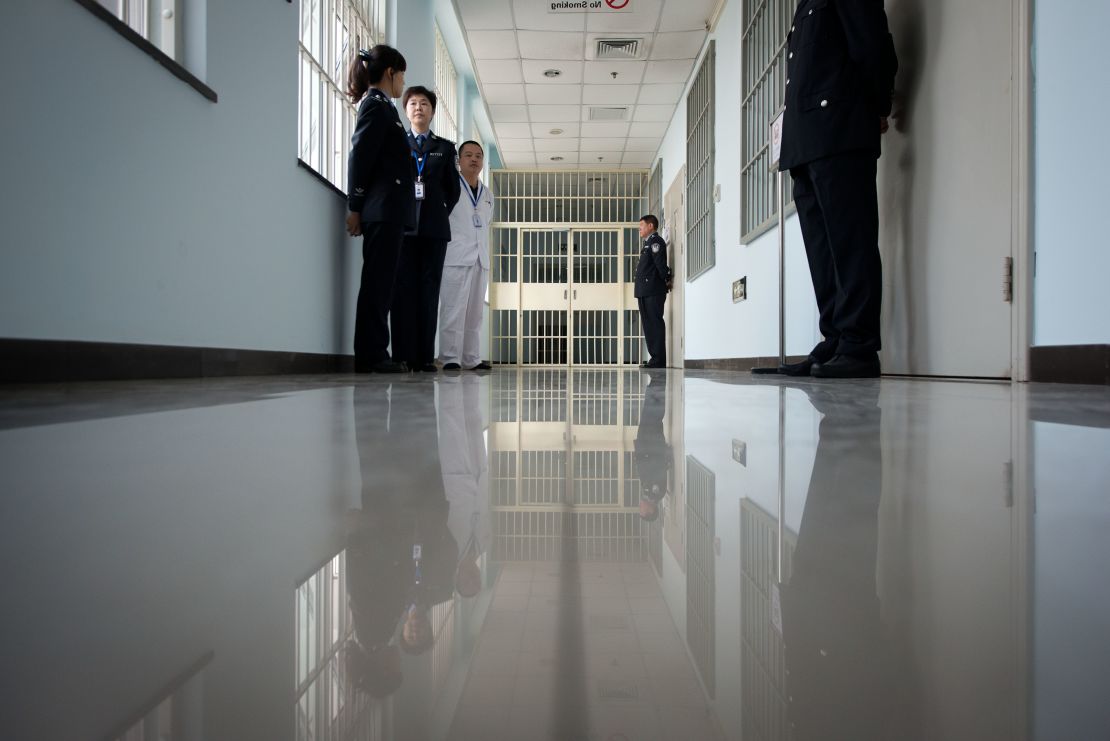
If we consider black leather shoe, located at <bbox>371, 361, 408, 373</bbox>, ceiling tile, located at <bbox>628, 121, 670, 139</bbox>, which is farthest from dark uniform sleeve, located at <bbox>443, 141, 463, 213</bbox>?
ceiling tile, located at <bbox>628, 121, 670, 139</bbox>

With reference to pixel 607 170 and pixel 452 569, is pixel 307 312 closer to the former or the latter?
pixel 452 569

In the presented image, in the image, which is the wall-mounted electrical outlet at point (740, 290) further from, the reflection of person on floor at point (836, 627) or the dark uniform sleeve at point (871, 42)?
the reflection of person on floor at point (836, 627)

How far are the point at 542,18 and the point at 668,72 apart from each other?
1553 mm

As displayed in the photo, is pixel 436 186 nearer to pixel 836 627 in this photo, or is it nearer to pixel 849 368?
pixel 849 368

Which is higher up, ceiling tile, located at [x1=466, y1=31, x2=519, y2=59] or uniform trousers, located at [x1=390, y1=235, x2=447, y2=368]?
ceiling tile, located at [x1=466, y1=31, x2=519, y2=59]

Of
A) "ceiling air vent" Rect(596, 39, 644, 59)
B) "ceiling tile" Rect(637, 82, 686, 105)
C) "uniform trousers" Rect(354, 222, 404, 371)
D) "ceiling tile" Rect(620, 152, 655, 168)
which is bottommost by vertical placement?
"uniform trousers" Rect(354, 222, 404, 371)

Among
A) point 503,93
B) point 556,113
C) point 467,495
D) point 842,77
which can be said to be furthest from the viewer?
point 556,113

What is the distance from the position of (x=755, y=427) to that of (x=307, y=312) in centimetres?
268

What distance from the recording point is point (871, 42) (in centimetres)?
219

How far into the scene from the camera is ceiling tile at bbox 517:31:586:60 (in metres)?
5.85

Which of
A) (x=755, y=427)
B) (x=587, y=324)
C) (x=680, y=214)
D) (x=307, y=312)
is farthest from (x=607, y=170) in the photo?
(x=755, y=427)

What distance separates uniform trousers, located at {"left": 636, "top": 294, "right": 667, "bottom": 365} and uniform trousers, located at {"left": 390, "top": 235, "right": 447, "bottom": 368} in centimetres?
396

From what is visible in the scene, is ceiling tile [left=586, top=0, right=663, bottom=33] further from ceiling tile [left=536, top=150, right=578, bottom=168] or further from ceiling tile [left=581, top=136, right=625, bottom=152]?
ceiling tile [left=536, top=150, right=578, bottom=168]

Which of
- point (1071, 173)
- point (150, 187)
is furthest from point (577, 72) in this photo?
point (1071, 173)
